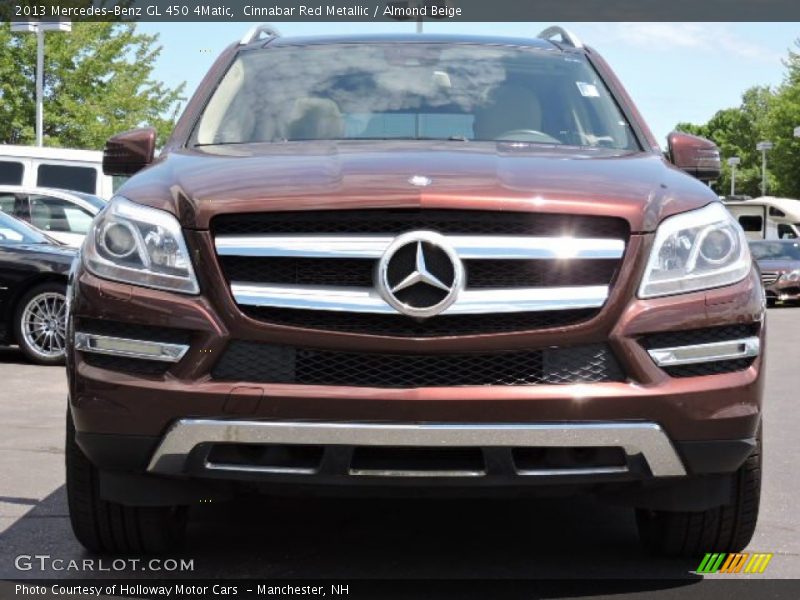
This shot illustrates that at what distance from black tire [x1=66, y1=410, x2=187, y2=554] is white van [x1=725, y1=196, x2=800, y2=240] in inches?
1550

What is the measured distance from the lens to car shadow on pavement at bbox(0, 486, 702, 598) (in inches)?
177

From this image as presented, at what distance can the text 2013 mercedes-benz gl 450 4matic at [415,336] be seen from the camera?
3.92 metres

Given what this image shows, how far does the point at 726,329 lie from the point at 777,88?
70054 millimetres

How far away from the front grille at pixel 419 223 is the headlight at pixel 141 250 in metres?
0.14

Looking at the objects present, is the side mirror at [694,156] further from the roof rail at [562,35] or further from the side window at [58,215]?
the side window at [58,215]

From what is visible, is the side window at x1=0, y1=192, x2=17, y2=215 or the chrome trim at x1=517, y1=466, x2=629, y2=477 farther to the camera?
the side window at x1=0, y1=192, x2=17, y2=215

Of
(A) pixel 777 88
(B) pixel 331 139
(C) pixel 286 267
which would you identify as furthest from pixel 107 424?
(A) pixel 777 88

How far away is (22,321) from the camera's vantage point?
12352 millimetres

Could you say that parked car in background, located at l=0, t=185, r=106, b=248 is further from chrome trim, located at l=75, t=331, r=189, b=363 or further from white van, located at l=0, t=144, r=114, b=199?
chrome trim, located at l=75, t=331, r=189, b=363

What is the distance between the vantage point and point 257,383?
3928 mm

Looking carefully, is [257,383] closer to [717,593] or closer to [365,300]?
[365,300]

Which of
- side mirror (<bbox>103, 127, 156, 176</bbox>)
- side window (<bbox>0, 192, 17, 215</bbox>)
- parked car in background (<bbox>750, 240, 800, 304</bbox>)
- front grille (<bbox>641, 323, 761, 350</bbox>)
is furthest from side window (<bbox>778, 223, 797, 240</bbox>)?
front grille (<bbox>641, 323, 761, 350</bbox>)

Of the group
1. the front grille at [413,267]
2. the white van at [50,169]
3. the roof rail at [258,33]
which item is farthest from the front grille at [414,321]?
the white van at [50,169]

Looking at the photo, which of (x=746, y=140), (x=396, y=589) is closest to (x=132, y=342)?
(x=396, y=589)
